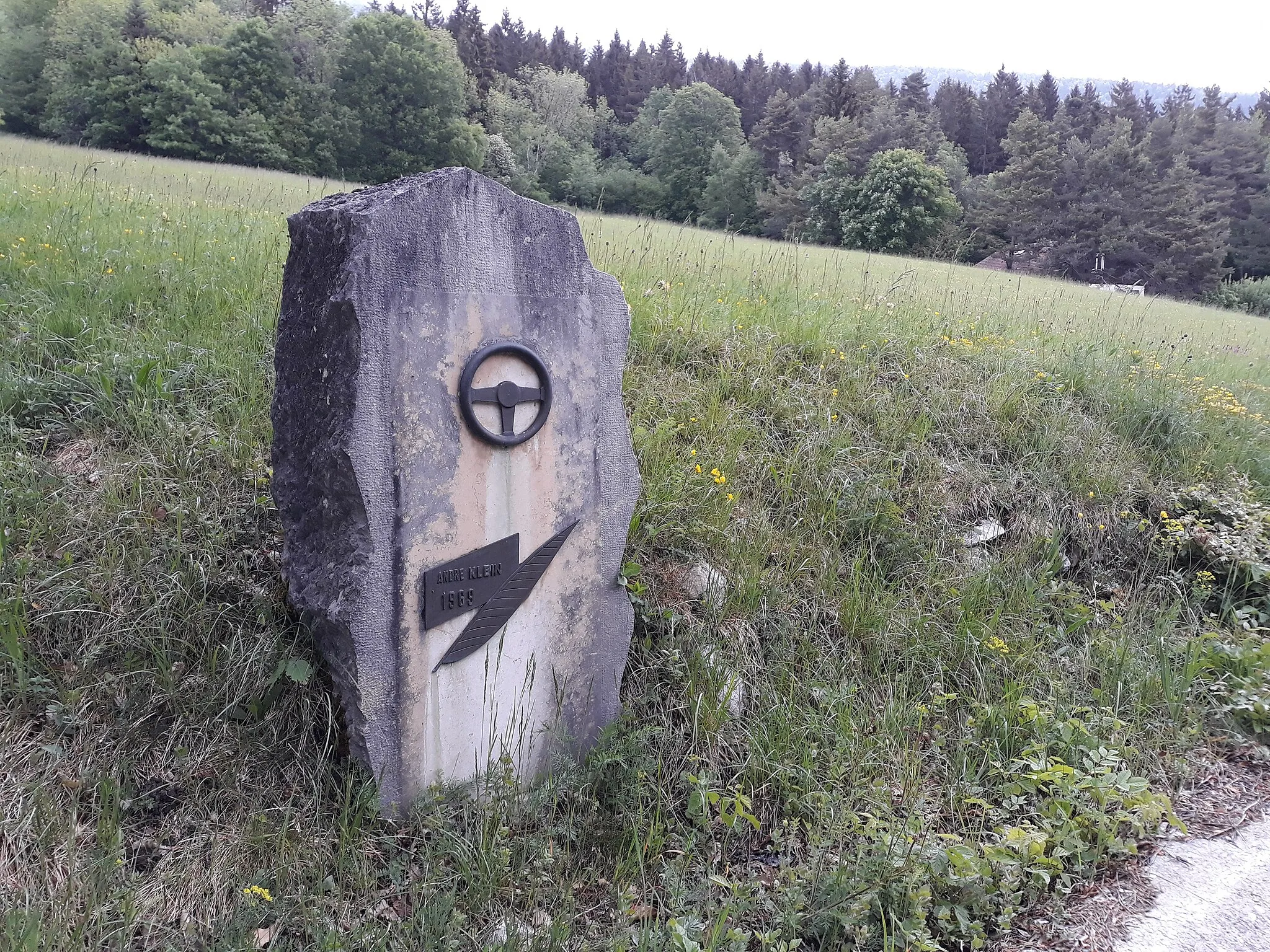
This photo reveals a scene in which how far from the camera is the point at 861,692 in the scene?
3.43 m

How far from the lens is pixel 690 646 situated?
334 cm

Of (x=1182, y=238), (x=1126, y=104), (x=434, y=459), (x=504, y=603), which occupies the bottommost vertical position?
(x=504, y=603)

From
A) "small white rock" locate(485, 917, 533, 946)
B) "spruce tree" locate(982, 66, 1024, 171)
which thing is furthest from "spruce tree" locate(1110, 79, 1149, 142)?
"small white rock" locate(485, 917, 533, 946)

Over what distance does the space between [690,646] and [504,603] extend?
103 centimetres

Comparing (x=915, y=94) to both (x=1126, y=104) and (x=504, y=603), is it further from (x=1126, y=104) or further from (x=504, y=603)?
(x=504, y=603)

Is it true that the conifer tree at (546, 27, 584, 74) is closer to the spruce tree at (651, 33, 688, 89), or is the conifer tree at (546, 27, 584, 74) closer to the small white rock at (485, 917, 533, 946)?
the spruce tree at (651, 33, 688, 89)

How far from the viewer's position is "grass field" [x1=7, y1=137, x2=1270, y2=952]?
7.64 feet

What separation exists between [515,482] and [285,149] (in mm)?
34431

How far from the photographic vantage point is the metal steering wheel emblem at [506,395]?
7.97ft

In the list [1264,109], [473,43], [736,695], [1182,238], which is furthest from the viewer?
[473,43]

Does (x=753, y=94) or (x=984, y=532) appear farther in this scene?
(x=753, y=94)

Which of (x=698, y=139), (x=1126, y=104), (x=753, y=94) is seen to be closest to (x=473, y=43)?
(x=753, y=94)

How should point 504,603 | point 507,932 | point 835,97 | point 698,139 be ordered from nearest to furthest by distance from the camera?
1. point 507,932
2. point 504,603
3. point 698,139
4. point 835,97

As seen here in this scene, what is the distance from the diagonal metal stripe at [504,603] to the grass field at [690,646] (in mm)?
473
